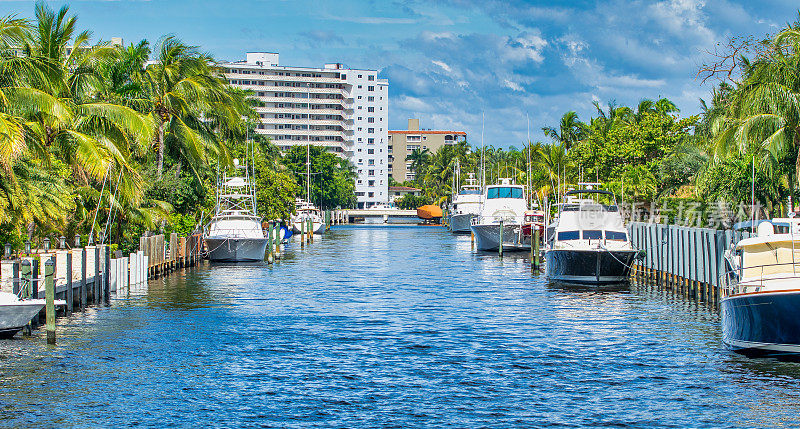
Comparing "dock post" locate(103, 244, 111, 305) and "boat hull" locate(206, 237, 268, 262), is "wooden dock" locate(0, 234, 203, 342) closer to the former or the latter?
"dock post" locate(103, 244, 111, 305)

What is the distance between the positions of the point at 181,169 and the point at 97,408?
4104cm

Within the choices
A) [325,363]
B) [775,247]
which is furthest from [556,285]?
[325,363]

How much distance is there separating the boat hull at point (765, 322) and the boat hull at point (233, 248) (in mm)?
34039

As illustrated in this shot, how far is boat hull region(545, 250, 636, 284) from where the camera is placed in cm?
3688

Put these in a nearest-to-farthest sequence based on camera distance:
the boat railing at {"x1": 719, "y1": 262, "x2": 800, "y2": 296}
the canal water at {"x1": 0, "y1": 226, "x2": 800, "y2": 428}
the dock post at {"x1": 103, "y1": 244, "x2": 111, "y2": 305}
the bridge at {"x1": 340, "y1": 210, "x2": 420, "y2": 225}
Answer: the canal water at {"x1": 0, "y1": 226, "x2": 800, "y2": 428}, the boat railing at {"x1": 719, "y1": 262, "x2": 800, "y2": 296}, the dock post at {"x1": 103, "y1": 244, "x2": 111, "y2": 305}, the bridge at {"x1": 340, "y1": 210, "x2": 420, "y2": 225}

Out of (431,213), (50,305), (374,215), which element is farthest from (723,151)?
(374,215)

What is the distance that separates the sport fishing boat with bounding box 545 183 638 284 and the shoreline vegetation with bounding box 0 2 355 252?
723 inches

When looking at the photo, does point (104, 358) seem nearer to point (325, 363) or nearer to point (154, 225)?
point (325, 363)

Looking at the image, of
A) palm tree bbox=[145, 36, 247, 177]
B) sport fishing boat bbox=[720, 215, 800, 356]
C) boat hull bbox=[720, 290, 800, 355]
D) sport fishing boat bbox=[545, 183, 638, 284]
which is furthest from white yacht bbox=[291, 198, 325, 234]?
boat hull bbox=[720, 290, 800, 355]

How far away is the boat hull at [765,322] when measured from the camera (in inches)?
778

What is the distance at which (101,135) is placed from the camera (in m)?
36.8

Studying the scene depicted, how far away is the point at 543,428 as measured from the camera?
15898 millimetres

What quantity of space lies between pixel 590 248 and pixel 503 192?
108ft

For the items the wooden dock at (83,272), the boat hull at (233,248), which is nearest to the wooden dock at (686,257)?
the wooden dock at (83,272)
